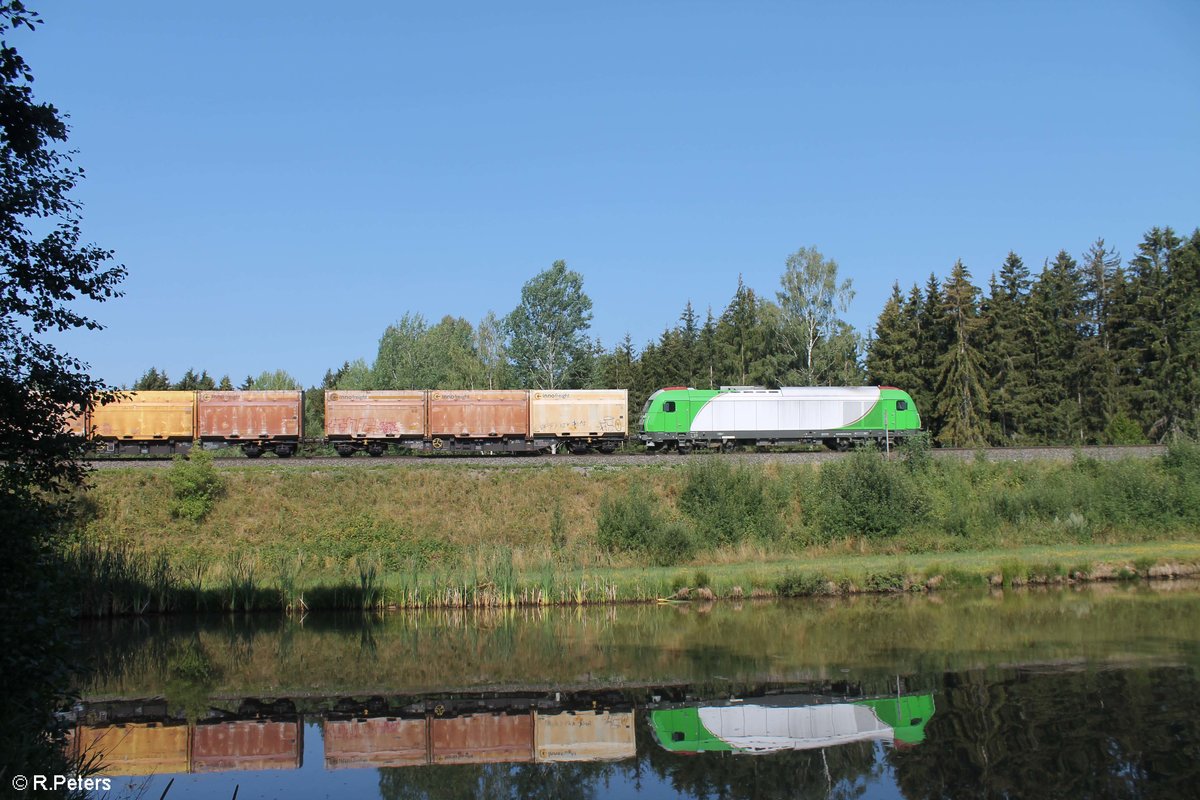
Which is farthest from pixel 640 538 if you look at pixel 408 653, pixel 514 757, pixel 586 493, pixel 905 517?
pixel 514 757

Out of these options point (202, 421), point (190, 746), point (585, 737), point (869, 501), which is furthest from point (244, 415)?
point (585, 737)

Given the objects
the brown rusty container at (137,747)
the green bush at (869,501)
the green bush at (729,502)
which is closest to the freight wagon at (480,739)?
the brown rusty container at (137,747)

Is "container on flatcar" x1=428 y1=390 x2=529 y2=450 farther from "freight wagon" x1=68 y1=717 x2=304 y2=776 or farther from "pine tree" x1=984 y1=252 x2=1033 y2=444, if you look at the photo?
"pine tree" x1=984 y1=252 x2=1033 y2=444

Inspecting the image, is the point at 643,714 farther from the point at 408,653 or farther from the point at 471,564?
the point at 471,564

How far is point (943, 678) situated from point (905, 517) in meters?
16.5

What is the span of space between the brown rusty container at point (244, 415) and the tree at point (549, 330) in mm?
26944

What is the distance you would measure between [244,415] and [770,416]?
23962mm

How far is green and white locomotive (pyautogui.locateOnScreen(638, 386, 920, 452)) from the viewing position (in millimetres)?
42969

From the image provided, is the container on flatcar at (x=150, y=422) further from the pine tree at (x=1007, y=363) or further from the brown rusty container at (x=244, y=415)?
the pine tree at (x=1007, y=363)

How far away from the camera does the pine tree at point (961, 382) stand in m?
58.1

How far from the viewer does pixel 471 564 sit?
95.1ft

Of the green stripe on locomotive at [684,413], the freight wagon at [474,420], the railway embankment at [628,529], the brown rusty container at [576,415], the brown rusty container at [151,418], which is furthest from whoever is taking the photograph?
the brown rusty container at [576,415]

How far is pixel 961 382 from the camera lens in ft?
193

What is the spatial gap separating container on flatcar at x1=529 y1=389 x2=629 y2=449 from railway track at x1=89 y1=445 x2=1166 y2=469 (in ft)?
12.3
